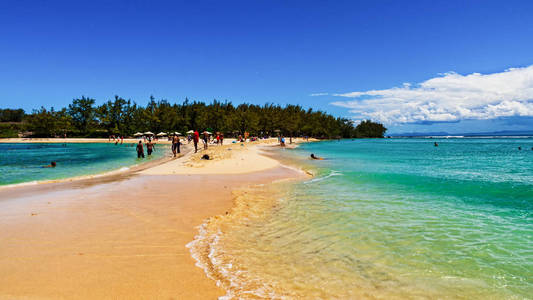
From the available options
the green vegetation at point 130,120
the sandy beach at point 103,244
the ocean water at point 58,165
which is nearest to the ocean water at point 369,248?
the sandy beach at point 103,244

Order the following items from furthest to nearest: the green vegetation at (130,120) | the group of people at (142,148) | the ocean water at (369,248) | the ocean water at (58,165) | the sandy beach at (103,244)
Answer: the green vegetation at (130,120)
the group of people at (142,148)
the ocean water at (58,165)
the ocean water at (369,248)
the sandy beach at (103,244)

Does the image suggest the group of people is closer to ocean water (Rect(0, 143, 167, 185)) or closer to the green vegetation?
ocean water (Rect(0, 143, 167, 185))

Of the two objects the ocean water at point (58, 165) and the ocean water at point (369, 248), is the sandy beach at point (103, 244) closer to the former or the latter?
the ocean water at point (369, 248)

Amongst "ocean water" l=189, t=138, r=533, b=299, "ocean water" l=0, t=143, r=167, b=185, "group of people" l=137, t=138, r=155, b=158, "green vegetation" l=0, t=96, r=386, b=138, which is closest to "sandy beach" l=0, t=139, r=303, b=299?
"ocean water" l=189, t=138, r=533, b=299

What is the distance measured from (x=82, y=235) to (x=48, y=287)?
2473 mm

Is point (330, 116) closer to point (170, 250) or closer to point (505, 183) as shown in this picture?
point (505, 183)

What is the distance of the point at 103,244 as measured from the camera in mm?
5762

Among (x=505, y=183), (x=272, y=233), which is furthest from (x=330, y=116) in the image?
(x=272, y=233)

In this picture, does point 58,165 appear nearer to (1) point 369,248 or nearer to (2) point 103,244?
(2) point 103,244

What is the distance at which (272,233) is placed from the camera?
6902 mm

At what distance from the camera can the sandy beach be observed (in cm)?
405

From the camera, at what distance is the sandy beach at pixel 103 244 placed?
4.05 meters

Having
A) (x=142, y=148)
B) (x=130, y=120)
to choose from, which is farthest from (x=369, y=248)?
(x=130, y=120)

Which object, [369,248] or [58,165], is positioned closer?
[369,248]
